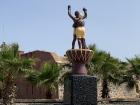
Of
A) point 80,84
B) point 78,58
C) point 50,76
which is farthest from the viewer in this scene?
point 50,76

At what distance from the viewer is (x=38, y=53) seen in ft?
119

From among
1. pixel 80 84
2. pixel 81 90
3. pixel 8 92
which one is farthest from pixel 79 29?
pixel 8 92

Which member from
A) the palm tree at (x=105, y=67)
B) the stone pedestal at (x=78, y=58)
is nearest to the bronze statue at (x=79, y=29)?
Answer: the stone pedestal at (x=78, y=58)

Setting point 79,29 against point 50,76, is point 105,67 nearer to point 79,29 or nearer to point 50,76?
point 50,76

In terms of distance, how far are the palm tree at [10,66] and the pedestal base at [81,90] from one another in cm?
915

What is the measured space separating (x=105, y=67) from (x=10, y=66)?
7.76 meters

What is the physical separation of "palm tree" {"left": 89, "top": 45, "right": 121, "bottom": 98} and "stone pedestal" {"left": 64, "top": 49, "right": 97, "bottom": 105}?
11319 millimetres

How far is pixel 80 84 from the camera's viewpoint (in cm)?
1349

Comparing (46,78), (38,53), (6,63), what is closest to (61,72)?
(46,78)

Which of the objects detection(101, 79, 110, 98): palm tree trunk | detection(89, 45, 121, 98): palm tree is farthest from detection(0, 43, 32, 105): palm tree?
detection(101, 79, 110, 98): palm tree trunk

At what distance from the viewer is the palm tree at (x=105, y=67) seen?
25953mm

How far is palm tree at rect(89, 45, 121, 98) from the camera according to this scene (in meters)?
26.0

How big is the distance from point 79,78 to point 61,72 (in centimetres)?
1368

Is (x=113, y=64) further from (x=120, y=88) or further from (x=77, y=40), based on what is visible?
(x=77, y=40)
